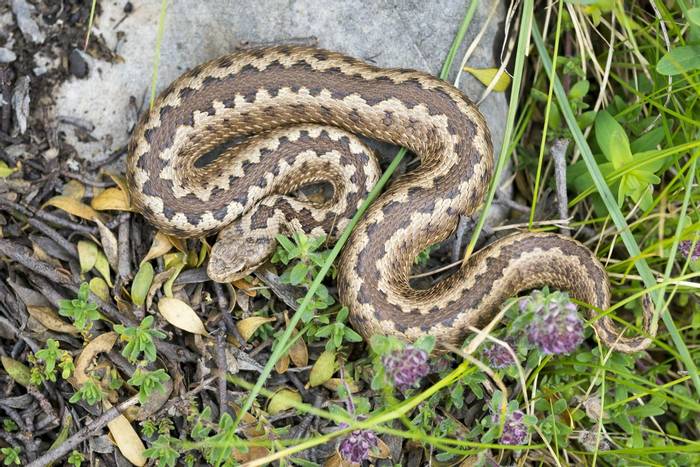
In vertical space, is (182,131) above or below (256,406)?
above

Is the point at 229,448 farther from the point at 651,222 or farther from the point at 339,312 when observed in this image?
the point at 651,222

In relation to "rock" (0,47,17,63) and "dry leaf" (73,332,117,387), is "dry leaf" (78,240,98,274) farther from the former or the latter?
"rock" (0,47,17,63)

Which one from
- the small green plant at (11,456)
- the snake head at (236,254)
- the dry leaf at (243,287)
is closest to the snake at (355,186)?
the snake head at (236,254)

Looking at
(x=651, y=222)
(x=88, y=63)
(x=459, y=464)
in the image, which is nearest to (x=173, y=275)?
(x=88, y=63)

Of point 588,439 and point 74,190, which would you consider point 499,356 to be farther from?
point 74,190

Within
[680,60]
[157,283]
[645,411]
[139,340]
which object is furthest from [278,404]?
[680,60]

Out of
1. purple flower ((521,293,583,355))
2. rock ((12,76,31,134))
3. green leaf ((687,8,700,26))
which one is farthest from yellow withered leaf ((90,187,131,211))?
green leaf ((687,8,700,26))
